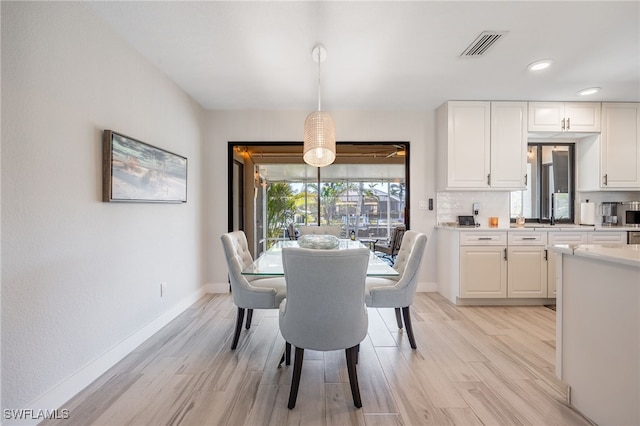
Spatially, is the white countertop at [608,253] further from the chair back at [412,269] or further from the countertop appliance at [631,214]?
the countertop appliance at [631,214]

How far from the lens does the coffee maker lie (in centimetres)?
365

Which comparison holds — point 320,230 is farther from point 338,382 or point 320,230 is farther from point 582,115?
point 582,115

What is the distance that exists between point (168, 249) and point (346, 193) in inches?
186

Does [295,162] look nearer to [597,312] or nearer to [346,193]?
[346,193]

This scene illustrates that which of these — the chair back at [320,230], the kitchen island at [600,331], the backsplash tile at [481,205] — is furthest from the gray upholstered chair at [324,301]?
the backsplash tile at [481,205]

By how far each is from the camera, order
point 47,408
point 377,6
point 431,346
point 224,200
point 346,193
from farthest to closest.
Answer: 1. point 346,193
2. point 224,200
3. point 431,346
4. point 377,6
5. point 47,408

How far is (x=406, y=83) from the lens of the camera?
299cm

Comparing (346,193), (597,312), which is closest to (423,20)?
(597,312)

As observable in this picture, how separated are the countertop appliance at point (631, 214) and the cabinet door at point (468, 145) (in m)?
1.92

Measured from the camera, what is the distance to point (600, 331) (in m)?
1.37

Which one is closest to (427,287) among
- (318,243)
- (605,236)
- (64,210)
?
(605,236)

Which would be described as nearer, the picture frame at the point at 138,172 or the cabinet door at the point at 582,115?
the picture frame at the point at 138,172

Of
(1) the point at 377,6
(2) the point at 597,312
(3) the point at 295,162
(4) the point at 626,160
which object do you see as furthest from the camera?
(3) the point at 295,162

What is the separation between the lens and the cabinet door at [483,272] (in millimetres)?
3291
